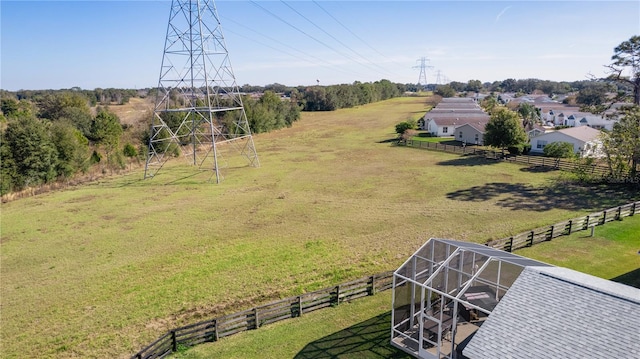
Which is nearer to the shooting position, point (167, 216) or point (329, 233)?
point (329, 233)

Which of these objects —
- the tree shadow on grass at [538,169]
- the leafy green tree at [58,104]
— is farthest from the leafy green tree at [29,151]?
the tree shadow on grass at [538,169]

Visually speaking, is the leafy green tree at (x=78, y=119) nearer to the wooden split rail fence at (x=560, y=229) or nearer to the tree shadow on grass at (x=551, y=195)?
the tree shadow on grass at (x=551, y=195)

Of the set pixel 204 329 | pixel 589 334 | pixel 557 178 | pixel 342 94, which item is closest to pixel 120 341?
pixel 204 329

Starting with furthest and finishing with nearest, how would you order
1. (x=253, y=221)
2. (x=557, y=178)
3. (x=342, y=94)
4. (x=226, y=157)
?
(x=342, y=94) < (x=226, y=157) < (x=557, y=178) < (x=253, y=221)

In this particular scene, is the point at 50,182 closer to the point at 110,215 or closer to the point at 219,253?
the point at 110,215

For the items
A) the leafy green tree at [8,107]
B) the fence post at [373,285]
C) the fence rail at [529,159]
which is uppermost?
the leafy green tree at [8,107]

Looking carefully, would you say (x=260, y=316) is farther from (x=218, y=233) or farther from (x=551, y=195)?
(x=551, y=195)

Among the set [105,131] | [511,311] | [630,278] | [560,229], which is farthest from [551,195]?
[105,131]
